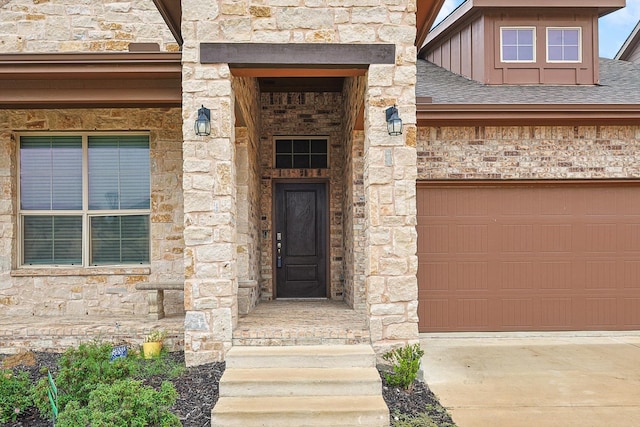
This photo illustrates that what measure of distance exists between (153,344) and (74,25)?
4.48m

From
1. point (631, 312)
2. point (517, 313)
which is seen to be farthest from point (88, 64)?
point (631, 312)

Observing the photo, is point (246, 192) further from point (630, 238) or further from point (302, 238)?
point (630, 238)

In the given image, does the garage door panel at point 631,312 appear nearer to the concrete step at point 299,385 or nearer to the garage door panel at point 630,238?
the garage door panel at point 630,238

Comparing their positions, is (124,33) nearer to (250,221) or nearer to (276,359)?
(250,221)

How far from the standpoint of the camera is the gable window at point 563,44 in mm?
8297

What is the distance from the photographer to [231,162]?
5.01 meters

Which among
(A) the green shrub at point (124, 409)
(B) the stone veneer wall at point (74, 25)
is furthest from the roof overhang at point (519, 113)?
(A) the green shrub at point (124, 409)

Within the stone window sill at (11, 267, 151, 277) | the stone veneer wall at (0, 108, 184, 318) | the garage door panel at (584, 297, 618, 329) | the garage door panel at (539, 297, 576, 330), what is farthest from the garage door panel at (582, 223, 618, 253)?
the stone window sill at (11, 267, 151, 277)

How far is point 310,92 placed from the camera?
8.30 metres

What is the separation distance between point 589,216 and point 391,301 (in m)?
4.03

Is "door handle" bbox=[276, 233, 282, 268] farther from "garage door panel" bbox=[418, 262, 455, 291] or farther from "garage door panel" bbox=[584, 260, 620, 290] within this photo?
"garage door panel" bbox=[584, 260, 620, 290]

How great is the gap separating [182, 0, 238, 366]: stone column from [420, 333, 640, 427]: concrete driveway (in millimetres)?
2198

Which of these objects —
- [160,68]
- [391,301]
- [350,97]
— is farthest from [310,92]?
[391,301]

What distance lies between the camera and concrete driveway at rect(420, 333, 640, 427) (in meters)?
4.27
